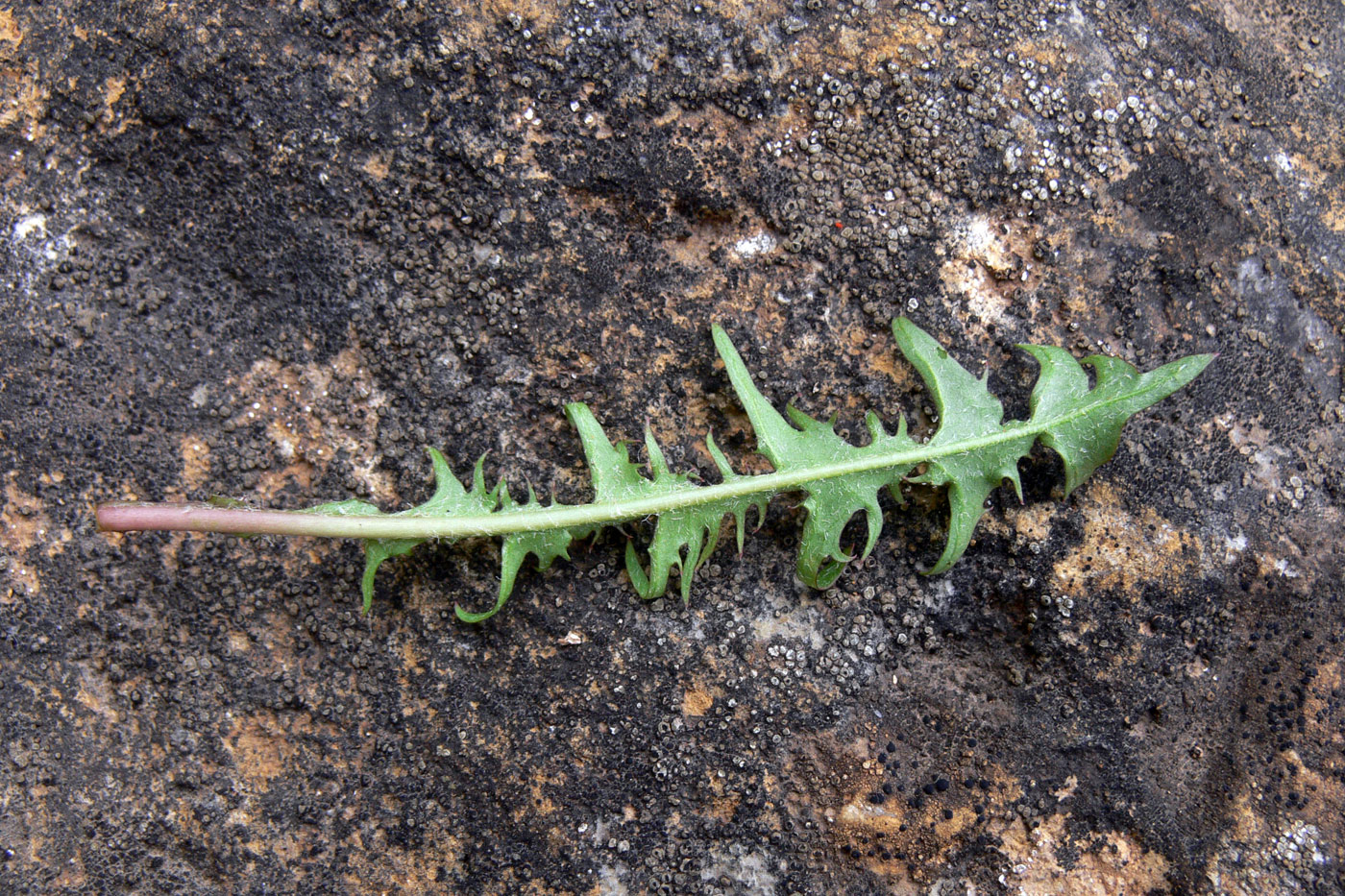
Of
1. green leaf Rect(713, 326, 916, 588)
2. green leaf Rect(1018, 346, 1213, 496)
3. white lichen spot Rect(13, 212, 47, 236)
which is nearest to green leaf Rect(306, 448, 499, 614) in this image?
green leaf Rect(713, 326, 916, 588)

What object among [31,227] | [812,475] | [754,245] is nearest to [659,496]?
[812,475]

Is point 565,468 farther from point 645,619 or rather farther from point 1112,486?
point 1112,486

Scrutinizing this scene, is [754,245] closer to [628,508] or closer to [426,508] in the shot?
[628,508]

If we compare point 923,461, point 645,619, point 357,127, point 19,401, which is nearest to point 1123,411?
point 923,461

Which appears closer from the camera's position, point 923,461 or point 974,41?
point 923,461

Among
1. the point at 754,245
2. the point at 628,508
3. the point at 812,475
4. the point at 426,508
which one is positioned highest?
the point at 754,245

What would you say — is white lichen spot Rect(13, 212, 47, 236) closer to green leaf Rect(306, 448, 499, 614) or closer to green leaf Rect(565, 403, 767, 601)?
green leaf Rect(306, 448, 499, 614)
